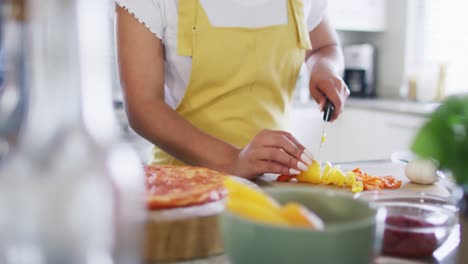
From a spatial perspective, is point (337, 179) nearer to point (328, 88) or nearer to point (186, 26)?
point (328, 88)

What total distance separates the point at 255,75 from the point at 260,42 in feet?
0.29

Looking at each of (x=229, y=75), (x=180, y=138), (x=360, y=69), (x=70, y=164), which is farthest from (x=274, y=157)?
(x=360, y=69)

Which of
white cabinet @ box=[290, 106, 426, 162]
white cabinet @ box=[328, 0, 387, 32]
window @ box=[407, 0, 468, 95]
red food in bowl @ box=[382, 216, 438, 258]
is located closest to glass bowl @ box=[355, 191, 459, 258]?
Answer: red food in bowl @ box=[382, 216, 438, 258]

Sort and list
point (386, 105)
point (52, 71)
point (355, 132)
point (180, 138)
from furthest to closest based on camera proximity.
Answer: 1. point (355, 132)
2. point (386, 105)
3. point (180, 138)
4. point (52, 71)

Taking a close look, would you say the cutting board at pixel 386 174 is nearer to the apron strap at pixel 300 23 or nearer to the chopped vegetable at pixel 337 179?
the chopped vegetable at pixel 337 179

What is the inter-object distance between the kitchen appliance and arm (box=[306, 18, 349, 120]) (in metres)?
2.07

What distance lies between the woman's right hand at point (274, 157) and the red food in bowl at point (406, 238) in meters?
0.39

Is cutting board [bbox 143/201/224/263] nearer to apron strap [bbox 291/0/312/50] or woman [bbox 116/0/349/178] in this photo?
woman [bbox 116/0/349/178]

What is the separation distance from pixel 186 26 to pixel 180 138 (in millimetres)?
295

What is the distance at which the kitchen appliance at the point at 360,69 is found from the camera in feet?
11.8

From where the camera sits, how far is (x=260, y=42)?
4.36 ft

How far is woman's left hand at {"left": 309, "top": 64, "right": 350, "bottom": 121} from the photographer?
4.24 feet

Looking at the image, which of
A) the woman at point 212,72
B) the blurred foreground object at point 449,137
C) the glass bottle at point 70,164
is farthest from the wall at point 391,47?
the glass bottle at point 70,164

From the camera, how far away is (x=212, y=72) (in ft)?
4.21
